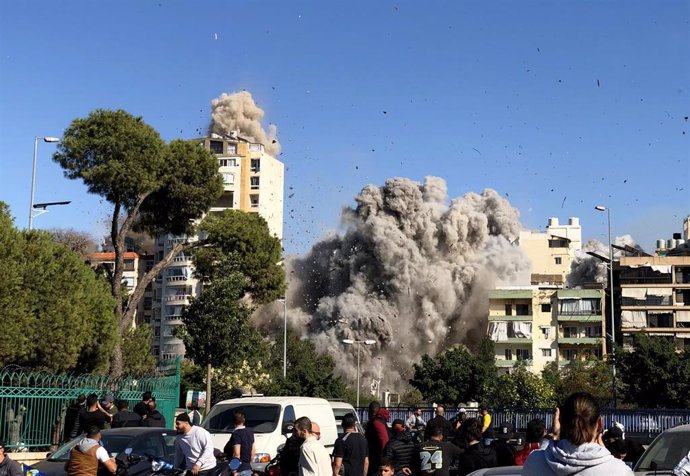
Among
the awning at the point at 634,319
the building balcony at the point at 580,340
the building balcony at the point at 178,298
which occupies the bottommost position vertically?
the building balcony at the point at 580,340

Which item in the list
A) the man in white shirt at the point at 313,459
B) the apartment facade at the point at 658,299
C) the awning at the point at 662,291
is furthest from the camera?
the awning at the point at 662,291

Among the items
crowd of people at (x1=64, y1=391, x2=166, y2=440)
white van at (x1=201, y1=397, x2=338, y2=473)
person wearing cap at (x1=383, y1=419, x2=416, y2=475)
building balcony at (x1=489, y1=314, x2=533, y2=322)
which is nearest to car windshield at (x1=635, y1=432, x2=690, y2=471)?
person wearing cap at (x1=383, y1=419, x2=416, y2=475)

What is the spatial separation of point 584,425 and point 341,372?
316 feet

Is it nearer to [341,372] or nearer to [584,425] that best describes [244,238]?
[584,425]

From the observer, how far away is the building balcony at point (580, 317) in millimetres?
85438

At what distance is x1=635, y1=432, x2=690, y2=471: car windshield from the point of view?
9250 millimetres

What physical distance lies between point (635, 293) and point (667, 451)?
7818cm

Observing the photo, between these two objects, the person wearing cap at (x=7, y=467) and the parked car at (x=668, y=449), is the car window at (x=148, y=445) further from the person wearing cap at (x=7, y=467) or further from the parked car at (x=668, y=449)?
the parked car at (x=668, y=449)

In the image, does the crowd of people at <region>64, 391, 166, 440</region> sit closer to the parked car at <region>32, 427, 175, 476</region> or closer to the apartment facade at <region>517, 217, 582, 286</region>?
the parked car at <region>32, 427, 175, 476</region>

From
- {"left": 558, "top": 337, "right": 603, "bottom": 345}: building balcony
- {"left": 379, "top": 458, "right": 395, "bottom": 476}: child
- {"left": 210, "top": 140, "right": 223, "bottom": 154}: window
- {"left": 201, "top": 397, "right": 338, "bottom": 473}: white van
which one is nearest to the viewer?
{"left": 379, "top": 458, "right": 395, "bottom": 476}: child

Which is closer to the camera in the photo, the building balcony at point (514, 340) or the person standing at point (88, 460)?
the person standing at point (88, 460)

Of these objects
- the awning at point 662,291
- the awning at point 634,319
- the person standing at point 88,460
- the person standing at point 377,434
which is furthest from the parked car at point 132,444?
the awning at point 662,291

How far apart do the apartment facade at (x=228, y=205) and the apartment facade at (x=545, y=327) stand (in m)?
27.0

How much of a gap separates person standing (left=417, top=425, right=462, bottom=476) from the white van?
447cm
